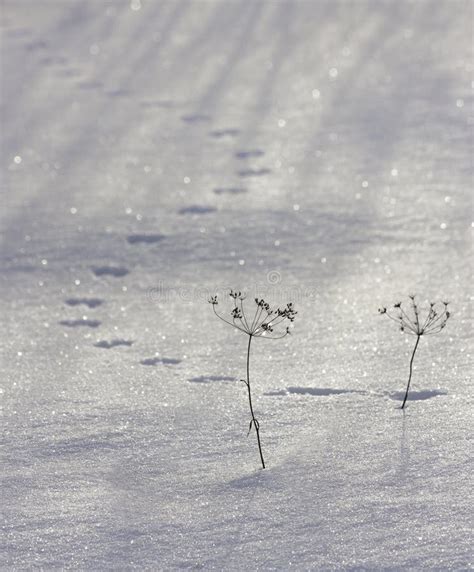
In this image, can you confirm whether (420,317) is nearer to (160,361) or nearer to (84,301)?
(160,361)

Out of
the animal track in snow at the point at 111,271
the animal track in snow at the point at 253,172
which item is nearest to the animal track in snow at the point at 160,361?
the animal track in snow at the point at 111,271

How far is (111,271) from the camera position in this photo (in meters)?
4.57

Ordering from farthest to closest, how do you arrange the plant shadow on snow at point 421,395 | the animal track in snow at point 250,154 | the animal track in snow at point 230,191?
the animal track in snow at point 250,154 → the animal track in snow at point 230,191 → the plant shadow on snow at point 421,395

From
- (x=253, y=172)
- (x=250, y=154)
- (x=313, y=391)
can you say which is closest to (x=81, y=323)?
(x=313, y=391)

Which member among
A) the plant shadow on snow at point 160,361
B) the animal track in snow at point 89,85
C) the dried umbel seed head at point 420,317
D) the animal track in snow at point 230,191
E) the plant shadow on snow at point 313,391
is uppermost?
the animal track in snow at point 89,85

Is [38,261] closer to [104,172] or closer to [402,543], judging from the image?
[104,172]

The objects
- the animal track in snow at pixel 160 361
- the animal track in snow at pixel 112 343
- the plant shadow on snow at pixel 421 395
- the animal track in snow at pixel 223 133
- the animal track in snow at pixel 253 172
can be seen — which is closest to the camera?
the plant shadow on snow at pixel 421 395

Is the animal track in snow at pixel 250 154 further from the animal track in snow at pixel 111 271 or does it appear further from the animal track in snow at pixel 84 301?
the animal track in snow at pixel 84 301

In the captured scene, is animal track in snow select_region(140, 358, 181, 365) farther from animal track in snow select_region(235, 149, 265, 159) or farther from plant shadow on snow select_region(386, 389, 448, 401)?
animal track in snow select_region(235, 149, 265, 159)

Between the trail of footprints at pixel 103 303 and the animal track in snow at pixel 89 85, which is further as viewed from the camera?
the animal track in snow at pixel 89 85

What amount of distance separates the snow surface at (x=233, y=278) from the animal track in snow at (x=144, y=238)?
1 centimetres

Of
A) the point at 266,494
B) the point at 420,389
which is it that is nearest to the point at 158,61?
the point at 420,389

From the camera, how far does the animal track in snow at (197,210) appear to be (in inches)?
201

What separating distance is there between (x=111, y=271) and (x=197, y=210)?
2.79ft
